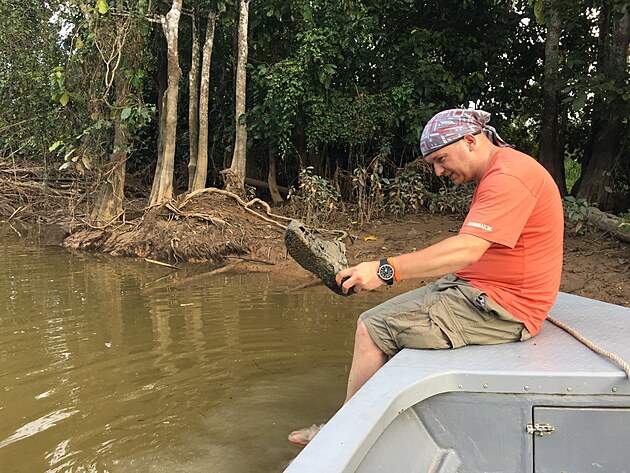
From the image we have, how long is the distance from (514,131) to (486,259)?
1204cm

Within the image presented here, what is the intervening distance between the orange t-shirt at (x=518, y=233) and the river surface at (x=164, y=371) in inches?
56.2

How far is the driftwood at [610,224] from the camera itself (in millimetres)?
6910

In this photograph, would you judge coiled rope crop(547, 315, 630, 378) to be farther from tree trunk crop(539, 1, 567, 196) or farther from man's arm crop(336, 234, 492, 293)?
tree trunk crop(539, 1, 567, 196)

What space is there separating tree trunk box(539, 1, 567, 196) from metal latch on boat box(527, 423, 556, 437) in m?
8.49

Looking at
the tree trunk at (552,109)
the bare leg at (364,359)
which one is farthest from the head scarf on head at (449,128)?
the tree trunk at (552,109)

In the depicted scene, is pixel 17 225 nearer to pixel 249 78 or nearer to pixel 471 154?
pixel 249 78

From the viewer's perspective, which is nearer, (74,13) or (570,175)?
(74,13)

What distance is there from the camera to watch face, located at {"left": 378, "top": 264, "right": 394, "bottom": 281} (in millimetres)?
2207

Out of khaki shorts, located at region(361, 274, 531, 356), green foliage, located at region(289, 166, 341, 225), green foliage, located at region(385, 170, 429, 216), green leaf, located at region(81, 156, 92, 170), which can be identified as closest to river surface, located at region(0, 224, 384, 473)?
khaki shorts, located at region(361, 274, 531, 356)

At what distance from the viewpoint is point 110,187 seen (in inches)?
405

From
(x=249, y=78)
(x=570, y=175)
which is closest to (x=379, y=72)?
(x=249, y=78)

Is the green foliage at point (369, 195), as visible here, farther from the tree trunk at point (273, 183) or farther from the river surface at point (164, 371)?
the river surface at point (164, 371)

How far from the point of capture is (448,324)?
2.29m

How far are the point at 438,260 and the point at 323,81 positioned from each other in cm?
807
